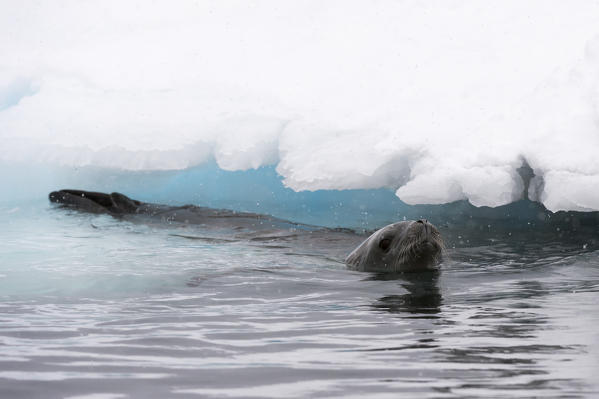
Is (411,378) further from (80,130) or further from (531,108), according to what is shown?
(80,130)

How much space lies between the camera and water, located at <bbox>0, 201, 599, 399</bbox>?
2020mm

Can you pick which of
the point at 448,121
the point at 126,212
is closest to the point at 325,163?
the point at 448,121

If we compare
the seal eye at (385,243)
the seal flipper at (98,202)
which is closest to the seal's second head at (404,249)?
the seal eye at (385,243)

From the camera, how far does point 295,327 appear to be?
3.17 m

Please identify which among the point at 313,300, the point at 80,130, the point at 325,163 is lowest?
the point at 313,300

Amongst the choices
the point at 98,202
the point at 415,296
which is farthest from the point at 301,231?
the point at 415,296

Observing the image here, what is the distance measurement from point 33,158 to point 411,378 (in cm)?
1401

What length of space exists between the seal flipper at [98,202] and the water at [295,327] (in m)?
4.21

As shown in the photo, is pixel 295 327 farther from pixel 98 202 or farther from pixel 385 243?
pixel 98 202

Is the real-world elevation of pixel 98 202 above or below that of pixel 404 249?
above

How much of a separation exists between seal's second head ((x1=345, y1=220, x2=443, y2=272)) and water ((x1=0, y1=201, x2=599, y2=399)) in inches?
8.7

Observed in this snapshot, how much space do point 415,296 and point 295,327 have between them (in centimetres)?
135

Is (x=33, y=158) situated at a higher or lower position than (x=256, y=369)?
higher

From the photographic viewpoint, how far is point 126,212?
1109cm
